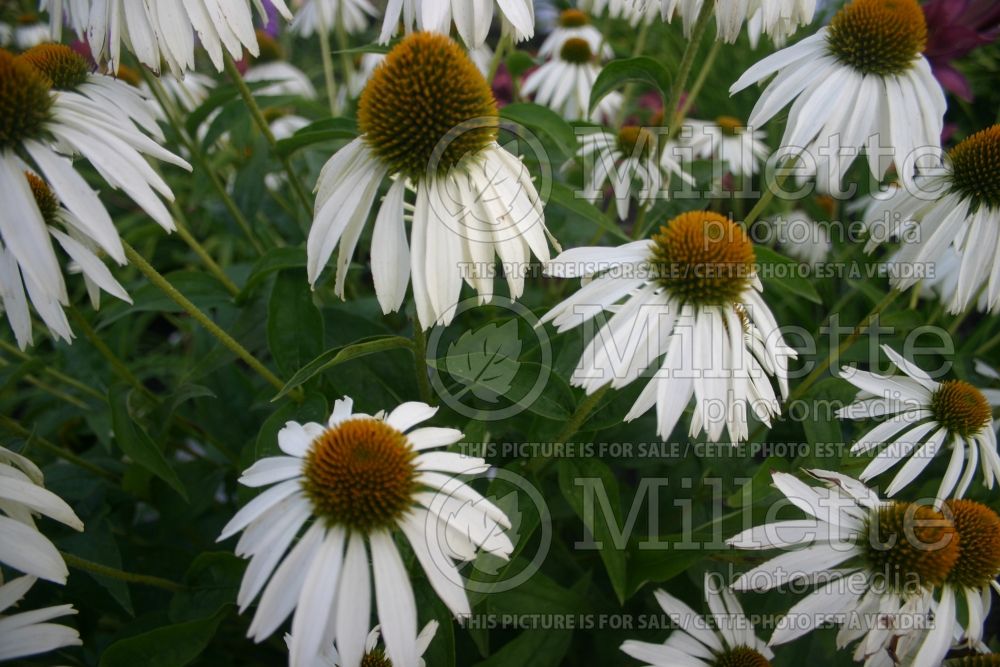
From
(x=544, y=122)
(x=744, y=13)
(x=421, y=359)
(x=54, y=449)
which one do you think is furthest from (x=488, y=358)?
(x=54, y=449)

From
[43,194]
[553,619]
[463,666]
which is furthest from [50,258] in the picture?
[463,666]

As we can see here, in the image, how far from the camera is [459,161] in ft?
3.22

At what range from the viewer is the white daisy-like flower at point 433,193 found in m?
0.93

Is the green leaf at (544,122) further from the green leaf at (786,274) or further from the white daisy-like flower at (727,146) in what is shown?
the white daisy-like flower at (727,146)

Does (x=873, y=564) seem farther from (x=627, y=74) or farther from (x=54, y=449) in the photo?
(x=54, y=449)

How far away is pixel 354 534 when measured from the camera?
0.84m

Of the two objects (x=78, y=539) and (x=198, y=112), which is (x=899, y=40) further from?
(x=78, y=539)

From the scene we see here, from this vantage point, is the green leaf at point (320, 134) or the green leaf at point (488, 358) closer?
the green leaf at point (488, 358)

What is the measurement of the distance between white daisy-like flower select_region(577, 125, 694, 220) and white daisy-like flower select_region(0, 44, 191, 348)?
97 cm

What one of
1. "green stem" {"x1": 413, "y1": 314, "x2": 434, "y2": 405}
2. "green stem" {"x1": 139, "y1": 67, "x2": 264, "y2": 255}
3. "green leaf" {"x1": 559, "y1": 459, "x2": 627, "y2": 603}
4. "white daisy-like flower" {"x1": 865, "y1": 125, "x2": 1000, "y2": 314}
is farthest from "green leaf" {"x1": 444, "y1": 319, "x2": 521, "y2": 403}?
"green stem" {"x1": 139, "y1": 67, "x2": 264, "y2": 255}

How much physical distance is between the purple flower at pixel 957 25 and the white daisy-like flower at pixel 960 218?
100 centimetres

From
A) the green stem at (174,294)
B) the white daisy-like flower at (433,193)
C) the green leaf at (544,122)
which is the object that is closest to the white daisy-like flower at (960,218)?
the green leaf at (544,122)

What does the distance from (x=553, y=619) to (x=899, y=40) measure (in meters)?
1.14

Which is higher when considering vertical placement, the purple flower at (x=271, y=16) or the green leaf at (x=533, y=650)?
the purple flower at (x=271, y=16)
